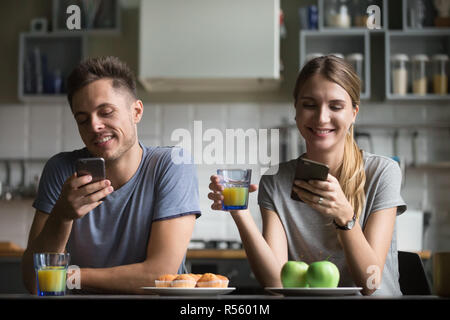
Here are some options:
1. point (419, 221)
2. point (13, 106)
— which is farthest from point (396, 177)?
point (13, 106)

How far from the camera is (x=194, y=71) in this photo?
120 inches

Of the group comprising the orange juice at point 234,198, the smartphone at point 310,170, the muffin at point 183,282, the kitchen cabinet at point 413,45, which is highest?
the kitchen cabinet at point 413,45

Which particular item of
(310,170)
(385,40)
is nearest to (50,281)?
(310,170)

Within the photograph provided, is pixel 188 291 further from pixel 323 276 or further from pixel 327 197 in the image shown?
pixel 327 197

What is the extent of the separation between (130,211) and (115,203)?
5 centimetres

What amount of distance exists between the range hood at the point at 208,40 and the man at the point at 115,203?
1.51m

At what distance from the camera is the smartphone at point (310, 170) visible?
1.08 meters

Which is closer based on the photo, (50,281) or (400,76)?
(50,281)

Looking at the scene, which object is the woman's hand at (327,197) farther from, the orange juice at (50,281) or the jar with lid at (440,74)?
the jar with lid at (440,74)

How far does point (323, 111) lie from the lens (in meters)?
1.40
